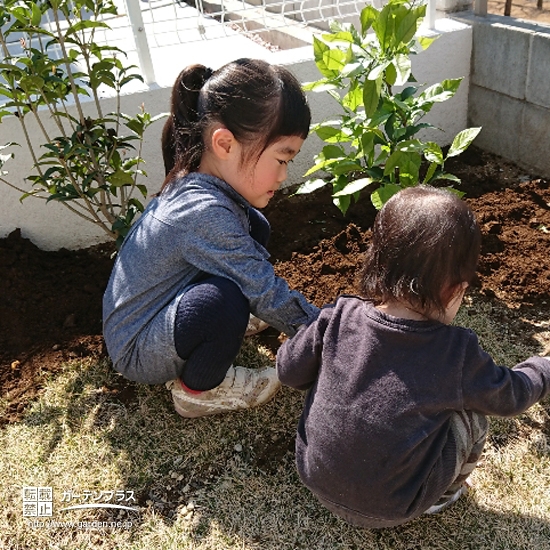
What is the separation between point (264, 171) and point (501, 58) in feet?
6.72

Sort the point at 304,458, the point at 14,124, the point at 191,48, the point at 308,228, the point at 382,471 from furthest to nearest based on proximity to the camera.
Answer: the point at 191,48
the point at 308,228
the point at 14,124
the point at 304,458
the point at 382,471

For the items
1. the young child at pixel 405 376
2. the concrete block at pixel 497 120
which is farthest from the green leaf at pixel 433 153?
the concrete block at pixel 497 120

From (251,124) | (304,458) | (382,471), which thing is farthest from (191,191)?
(382,471)

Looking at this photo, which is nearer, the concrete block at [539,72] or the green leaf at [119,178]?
the green leaf at [119,178]

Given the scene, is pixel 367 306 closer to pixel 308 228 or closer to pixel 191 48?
pixel 308 228

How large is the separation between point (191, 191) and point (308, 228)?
1.28 meters

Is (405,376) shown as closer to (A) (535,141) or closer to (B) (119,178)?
(B) (119,178)

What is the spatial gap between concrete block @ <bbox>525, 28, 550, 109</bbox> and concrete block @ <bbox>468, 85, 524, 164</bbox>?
116 millimetres

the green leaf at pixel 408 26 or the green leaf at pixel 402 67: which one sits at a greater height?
the green leaf at pixel 408 26

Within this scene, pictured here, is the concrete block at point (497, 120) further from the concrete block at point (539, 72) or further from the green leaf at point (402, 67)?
the green leaf at point (402, 67)

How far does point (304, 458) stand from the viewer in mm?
1589

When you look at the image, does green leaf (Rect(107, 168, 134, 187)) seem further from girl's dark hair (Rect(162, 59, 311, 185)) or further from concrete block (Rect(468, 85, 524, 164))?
concrete block (Rect(468, 85, 524, 164))

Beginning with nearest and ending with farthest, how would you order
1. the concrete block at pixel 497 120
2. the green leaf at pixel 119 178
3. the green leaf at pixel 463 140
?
the green leaf at pixel 463 140 < the green leaf at pixel 119 178 < the concrete block at pixel 497 120

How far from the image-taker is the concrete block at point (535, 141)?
10.3 ft
